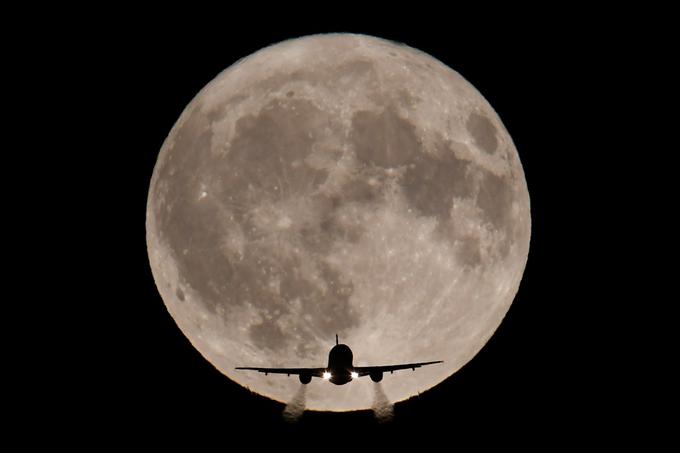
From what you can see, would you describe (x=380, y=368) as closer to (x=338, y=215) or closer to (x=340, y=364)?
(x=340, y=364)

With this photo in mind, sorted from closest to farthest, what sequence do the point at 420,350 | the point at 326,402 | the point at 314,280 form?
the point at 314,280
the point at 420,350
the point at 326,402

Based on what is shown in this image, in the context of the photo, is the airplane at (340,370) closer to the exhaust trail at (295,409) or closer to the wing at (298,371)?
the wing at (298,371)

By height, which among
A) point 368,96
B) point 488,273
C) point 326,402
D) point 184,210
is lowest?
point 326,402

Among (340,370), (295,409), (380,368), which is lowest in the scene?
(340,370)

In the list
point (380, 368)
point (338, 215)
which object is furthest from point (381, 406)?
point (338, 215)

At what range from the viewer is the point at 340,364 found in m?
9.43

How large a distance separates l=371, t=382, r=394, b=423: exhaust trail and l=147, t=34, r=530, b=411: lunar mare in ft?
0.28

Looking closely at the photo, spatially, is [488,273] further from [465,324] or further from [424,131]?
[424,131]

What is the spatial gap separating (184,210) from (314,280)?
192cm

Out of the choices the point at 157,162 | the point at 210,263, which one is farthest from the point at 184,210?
the point at 157,162

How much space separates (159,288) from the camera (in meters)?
11.0

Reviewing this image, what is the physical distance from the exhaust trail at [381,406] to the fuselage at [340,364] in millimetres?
1031

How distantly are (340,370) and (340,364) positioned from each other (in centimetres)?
7

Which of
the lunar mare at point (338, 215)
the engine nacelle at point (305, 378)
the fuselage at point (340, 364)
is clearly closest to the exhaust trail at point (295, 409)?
the lunar mare at point (338, 215)
